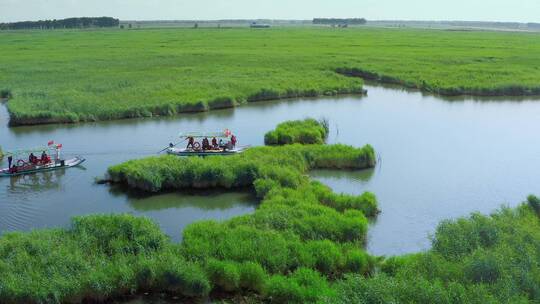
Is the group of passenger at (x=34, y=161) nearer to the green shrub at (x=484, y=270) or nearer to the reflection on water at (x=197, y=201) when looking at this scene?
the reflection on water at (x=197, y=201)

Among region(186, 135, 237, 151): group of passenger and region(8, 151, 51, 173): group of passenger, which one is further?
region(186, 135, 237, 151): group of passenger

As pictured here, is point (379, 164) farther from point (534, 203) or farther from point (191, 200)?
point (191, 200)

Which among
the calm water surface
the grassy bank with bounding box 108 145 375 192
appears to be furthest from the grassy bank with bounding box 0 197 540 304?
the grassy bank with bounding box 108 145 375 192

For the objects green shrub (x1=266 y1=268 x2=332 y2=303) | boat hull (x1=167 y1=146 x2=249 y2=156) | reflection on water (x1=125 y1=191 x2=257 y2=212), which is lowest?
reflection on water (x1=125 y1=191 x2=257 y2=212)

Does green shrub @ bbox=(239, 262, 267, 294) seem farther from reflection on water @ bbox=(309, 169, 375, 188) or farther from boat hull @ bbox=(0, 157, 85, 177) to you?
boat hull @ bbox=(0, 157, 85, 177)

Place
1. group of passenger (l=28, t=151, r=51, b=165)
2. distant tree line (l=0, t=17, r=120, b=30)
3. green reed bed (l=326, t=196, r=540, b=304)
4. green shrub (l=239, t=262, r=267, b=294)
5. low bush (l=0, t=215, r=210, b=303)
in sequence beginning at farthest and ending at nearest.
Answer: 1. distant tree line (l=0, t=17, r=120, b=30)
2. group of passenger (l=28, t=151, r=51, b=165)
3. green shrub (l=239, t=262, r=267, b=294)
4. low bush (l=0, t=215, r=210, b=303)
5. green reed bed (l=326, t=196, r=540, b=304)

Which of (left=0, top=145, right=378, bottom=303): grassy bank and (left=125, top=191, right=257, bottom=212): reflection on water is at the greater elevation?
(left=0, top=145, right=378, bottom=303): grassy bank

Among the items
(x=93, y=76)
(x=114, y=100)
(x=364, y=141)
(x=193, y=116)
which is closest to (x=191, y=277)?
(x=364, y=141)
